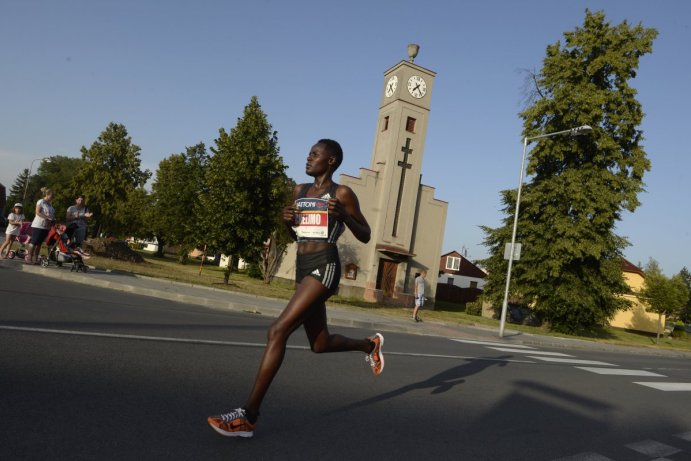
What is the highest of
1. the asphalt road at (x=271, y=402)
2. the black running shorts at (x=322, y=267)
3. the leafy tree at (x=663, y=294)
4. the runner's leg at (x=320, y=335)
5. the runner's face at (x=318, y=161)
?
the leafy tree at (x=663, y=294)

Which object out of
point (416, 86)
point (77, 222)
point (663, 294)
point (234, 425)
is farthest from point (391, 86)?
point (234, 425)

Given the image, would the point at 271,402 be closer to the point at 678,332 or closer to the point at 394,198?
the point at 394,198

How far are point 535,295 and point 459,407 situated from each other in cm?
2250

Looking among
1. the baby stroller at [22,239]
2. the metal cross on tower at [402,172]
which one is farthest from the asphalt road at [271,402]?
the metal cross on tower at [402,172]

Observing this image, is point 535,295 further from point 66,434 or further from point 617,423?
point 66,434

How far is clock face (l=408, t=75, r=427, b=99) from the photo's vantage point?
3369 centimetres

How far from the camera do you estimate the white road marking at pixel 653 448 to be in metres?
4.47

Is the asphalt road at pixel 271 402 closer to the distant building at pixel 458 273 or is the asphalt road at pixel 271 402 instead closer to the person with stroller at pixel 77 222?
the person with stroller at pixel 77 222

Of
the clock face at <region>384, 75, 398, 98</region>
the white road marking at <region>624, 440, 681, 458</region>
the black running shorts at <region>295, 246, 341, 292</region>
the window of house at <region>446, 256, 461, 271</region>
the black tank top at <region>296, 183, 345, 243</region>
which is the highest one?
the clock face at <region>384, 75, 398, 98</region>

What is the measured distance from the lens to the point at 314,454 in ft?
10.7

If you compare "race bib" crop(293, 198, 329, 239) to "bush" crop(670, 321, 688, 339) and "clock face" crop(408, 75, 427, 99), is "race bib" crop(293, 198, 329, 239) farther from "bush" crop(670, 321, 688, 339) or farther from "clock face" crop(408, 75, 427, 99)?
"bush" crop(670, 321, 688, 339)

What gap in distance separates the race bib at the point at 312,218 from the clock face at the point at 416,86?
31.4 metres

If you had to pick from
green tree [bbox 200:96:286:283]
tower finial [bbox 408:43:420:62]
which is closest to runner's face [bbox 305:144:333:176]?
green tree [bbox 200:96:286:283]

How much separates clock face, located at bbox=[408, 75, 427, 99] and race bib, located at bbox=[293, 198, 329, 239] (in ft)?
103
